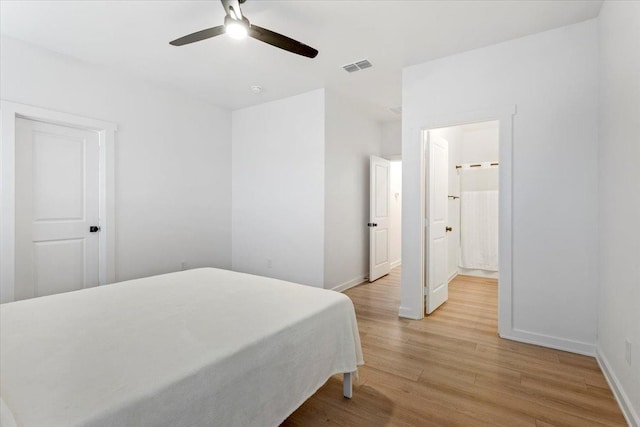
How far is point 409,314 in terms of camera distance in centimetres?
328

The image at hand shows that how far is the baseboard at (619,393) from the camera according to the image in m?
1.63

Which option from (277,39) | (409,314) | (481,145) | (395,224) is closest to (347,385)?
(409,314)

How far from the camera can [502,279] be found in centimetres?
282

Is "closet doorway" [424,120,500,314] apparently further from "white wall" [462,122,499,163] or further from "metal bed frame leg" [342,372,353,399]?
"metal bed frame leg" [342,372,353,399]

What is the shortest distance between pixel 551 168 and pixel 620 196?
0.74 meters

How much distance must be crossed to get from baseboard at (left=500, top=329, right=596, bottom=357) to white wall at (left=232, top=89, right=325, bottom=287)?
2.14 m

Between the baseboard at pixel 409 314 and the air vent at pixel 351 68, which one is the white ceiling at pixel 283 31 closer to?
the air vent at pixel 351 68

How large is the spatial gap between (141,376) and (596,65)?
363 cm

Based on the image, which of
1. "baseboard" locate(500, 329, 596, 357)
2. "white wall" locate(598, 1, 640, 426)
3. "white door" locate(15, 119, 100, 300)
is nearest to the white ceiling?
"white wall" locate(598, 1, 640, 426)

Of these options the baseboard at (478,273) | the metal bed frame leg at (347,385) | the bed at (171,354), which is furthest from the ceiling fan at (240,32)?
the baseboard at (478,273)

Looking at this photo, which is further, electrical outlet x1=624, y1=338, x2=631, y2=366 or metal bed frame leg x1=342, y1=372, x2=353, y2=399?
metal bed frame leg x1=342, y1=372, x2=353, y2=399

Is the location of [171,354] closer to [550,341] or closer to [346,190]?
[550,341]

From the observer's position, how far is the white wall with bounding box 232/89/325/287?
13.4ft

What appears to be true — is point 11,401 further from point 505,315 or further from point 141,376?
point 505,315
